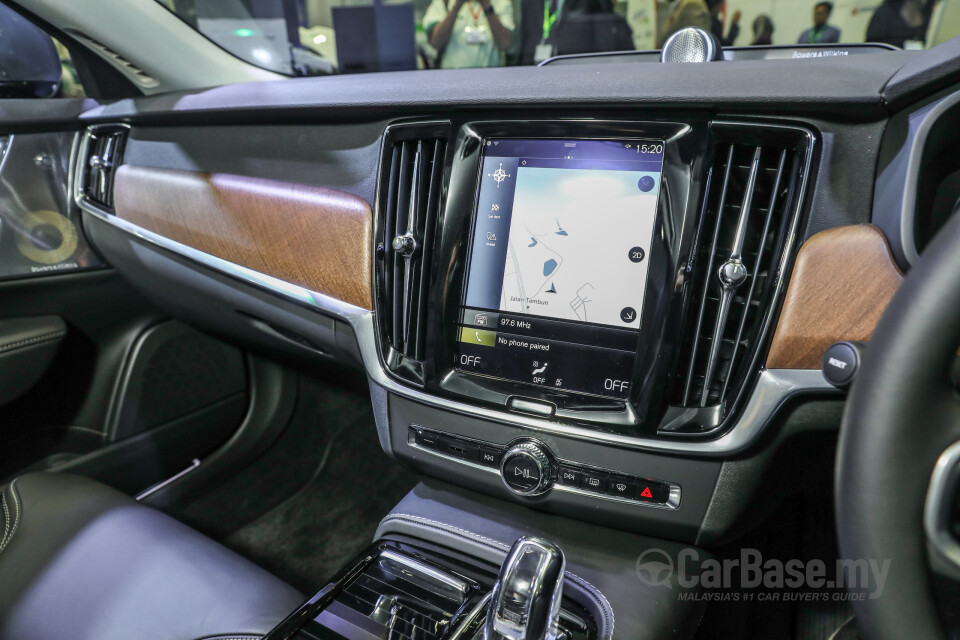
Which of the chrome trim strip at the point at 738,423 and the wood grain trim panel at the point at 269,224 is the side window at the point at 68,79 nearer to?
the wood grain trim panel at the point at 269,224

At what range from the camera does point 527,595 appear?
0.59 metres

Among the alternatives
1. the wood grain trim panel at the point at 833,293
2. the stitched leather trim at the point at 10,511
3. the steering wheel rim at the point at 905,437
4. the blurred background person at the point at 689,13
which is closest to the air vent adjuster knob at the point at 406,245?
the wood grain trim panel at the point at 833,293

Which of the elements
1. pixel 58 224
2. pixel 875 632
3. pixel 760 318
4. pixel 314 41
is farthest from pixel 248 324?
pixel 875 632

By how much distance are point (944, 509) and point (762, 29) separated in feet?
7.29

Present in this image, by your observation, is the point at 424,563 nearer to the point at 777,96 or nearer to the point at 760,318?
the point at 760,318

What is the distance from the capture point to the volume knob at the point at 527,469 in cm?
79

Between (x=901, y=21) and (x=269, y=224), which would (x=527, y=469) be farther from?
(x=901, y=21)

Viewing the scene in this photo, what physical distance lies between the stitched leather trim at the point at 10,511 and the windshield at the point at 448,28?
0.98 meters

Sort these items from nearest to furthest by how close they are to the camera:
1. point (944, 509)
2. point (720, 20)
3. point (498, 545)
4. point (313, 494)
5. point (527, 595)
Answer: point (944, 509), point (527, 595), point (498, 545), point (313, 494), point (720, 20)

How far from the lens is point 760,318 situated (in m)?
0.69

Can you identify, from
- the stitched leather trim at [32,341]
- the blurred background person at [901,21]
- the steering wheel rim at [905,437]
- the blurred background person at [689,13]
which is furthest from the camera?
the blurred background person at [689,13]

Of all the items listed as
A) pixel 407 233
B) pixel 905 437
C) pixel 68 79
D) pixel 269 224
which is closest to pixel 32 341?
pixel 68 79

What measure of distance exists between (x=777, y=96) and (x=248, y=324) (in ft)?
3.39

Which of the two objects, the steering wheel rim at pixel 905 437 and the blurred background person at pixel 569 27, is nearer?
the steering wheel rim at pixel 905 437
